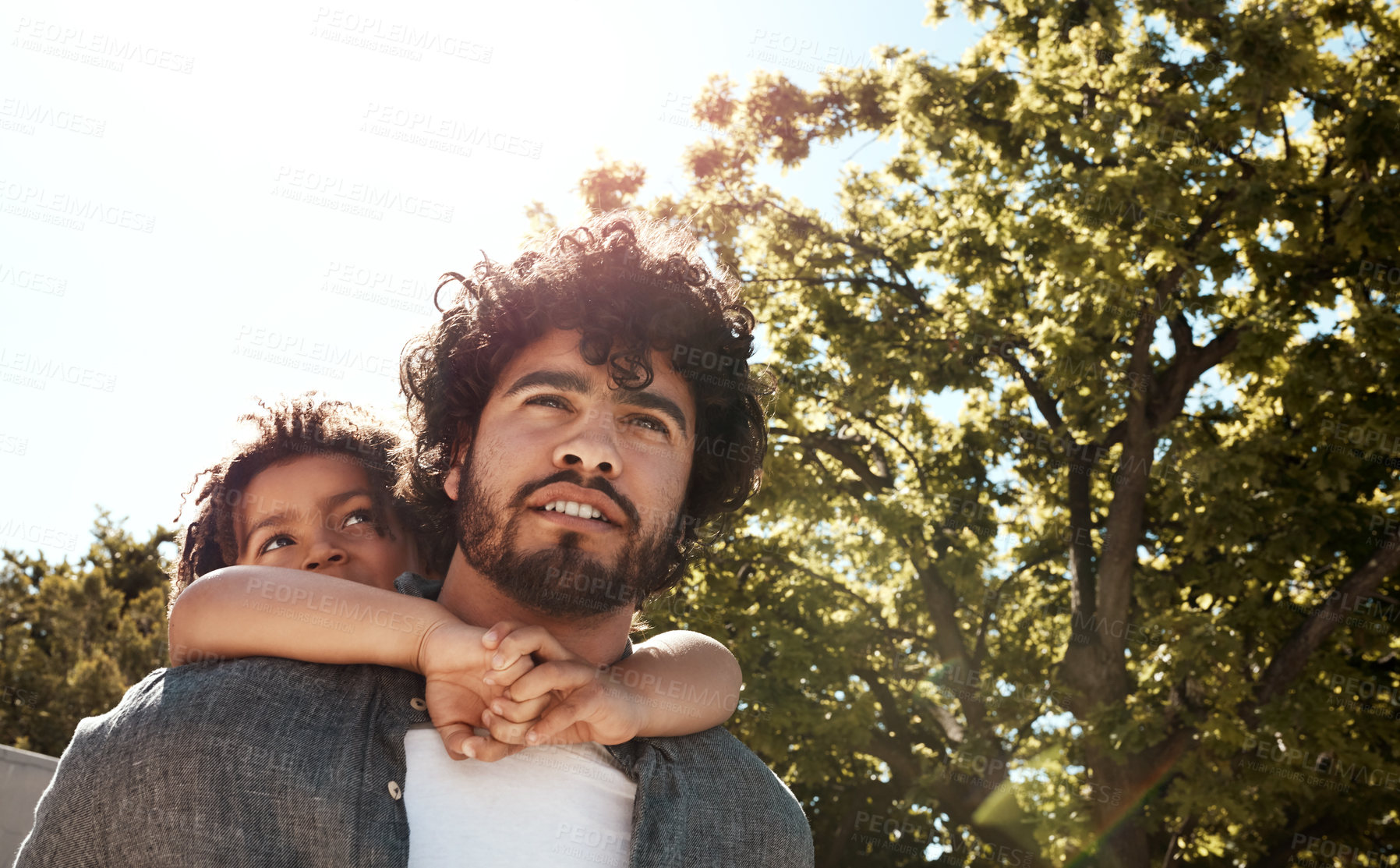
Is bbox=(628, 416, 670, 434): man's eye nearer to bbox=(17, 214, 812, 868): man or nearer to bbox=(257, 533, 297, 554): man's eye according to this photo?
bbox=(17, 214, 812, 868): man

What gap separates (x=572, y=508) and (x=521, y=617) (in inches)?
11.3

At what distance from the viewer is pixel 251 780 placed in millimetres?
1639

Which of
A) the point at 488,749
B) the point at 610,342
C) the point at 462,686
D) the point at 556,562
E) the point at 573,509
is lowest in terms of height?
the point at 488,749

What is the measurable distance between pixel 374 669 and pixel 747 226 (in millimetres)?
10817

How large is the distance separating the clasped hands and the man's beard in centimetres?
22

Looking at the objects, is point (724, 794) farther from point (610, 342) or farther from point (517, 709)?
point (610, 342)

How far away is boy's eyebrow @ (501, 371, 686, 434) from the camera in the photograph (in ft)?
7.48

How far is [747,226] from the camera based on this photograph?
12297 millimetres

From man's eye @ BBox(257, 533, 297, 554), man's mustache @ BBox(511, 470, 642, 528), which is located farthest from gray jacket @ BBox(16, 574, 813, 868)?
man's eye @ BBox(257, 533, 297, 554)

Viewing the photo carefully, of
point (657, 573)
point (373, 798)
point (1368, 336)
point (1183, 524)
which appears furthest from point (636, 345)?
point (1183, 524)

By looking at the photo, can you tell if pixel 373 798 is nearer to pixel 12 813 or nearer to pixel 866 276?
pixel 12 813

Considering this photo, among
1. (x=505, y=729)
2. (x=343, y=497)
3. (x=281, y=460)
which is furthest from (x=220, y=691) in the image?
(x=281, y=460)

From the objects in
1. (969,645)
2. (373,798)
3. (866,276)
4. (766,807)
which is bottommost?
(373,798)

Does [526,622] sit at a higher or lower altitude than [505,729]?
higher
